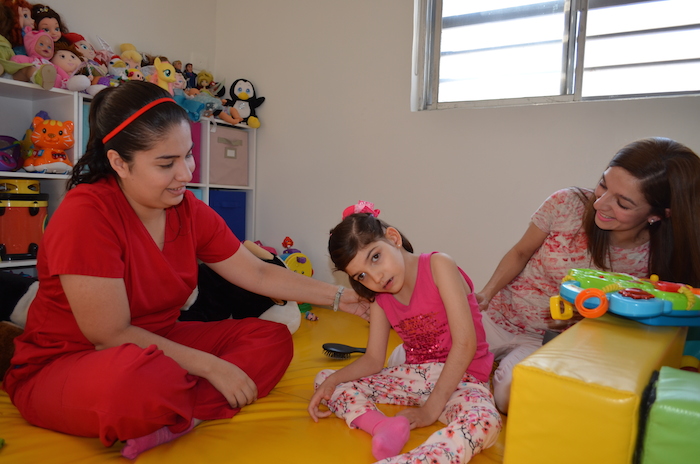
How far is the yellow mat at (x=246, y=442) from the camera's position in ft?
3.53

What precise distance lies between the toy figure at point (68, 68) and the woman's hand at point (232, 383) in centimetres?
180

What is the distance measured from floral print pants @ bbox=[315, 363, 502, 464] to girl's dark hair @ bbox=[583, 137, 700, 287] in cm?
63

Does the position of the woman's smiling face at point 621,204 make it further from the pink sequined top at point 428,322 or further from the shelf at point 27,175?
the shelf at point 27,175

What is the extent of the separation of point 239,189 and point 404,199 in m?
1.20

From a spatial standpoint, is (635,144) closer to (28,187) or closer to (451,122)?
(451,122)

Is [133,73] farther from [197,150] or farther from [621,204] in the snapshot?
[621,204]

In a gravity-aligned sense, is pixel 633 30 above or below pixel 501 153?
above

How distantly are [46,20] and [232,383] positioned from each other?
2.18 metres

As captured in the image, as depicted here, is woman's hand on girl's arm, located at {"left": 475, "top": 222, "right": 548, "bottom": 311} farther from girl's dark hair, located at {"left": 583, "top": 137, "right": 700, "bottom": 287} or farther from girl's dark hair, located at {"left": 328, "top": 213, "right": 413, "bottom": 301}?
girl's dark hair, located at {"left": 328, "top": 213, "right": 413, "bottom": 301}

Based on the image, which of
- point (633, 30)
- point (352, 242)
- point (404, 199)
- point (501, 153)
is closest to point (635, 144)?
point (352, 242)

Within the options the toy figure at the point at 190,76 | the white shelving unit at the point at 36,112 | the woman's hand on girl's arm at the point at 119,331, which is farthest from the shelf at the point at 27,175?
the woman's hand on girl's arm at the point at 119,331

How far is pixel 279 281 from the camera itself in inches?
61.9

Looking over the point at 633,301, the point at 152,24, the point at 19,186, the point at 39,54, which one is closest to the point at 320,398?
the point at 633,301

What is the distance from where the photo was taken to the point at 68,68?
2375mm
